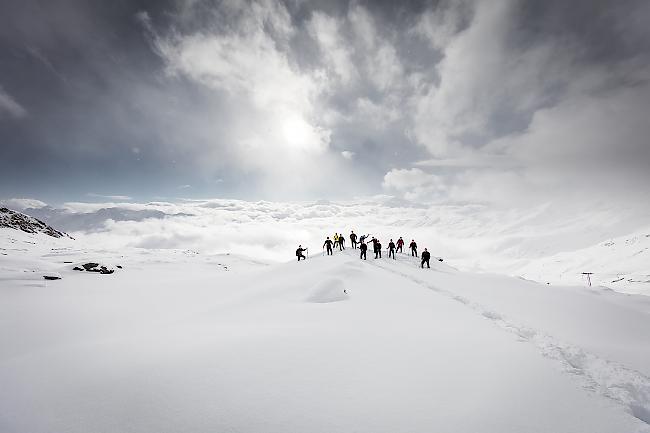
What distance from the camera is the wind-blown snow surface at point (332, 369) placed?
13.1ft

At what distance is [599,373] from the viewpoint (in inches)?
215

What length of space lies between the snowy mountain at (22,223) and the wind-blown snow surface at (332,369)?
347ft

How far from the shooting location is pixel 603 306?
11055mm

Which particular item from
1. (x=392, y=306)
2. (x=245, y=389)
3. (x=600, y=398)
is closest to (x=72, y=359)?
(x=245, y=389)

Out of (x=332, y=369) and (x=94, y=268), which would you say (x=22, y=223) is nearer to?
(x=94, y=268)

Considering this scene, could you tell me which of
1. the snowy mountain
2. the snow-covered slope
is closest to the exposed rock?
the snowy mountain

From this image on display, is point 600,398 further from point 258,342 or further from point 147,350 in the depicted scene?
point 147,350

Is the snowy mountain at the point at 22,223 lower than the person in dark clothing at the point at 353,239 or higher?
higher

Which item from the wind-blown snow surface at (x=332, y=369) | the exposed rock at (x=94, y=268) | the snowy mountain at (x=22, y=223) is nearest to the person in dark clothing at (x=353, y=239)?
the exposed rock at (x=94, y=268)

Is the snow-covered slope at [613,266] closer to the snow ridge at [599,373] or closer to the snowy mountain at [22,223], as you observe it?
the snow ridge at [599,373]

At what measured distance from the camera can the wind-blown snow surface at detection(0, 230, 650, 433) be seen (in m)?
3.98

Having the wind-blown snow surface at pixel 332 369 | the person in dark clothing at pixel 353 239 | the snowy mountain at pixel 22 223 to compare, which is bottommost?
the wind-blown snow surface at pixel 332 369

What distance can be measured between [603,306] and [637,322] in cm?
185

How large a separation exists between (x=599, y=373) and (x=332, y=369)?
5238 mm
